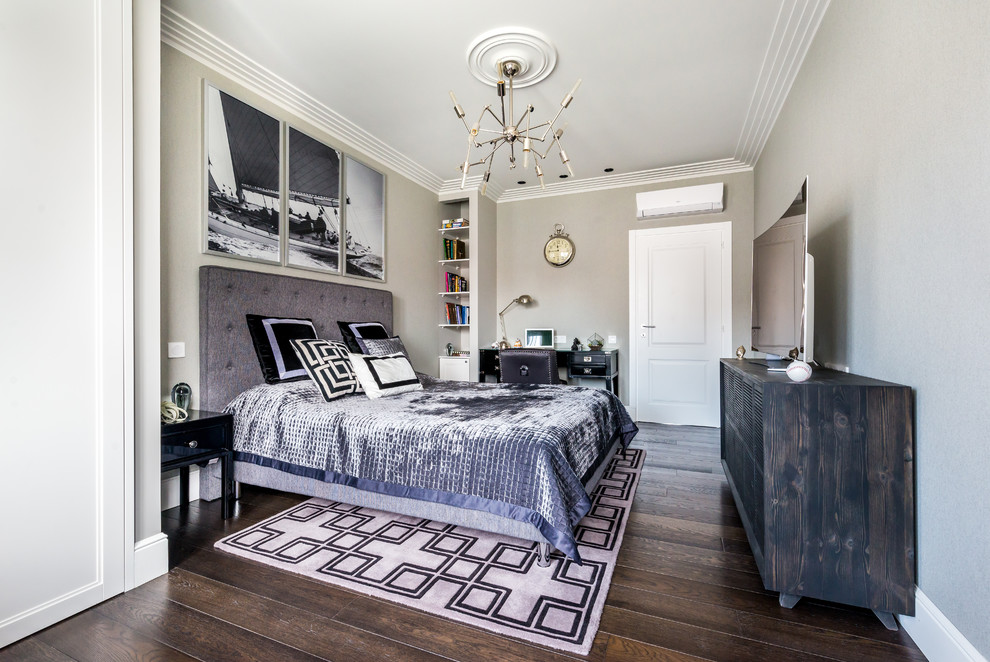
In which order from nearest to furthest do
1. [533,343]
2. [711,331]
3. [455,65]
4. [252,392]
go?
[252,392], [455,65], [711,331], [533,343]

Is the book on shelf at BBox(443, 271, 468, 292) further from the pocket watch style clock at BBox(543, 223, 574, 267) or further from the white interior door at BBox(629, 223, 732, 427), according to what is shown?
the white interior door at BBox(629, 223, 732, 427)

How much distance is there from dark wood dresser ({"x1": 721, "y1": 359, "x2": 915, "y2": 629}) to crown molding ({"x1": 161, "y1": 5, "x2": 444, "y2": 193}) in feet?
11.2

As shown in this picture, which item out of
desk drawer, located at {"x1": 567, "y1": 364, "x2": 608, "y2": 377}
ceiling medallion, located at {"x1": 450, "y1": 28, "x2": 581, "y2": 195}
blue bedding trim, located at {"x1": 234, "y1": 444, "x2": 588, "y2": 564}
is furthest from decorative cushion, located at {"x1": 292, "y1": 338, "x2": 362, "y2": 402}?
desk drawer, located at {"x1": 567, "y1": 364, "x2": 608, "y2": 377}

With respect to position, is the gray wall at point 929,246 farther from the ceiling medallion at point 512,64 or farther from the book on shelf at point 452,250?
the book on shelf at point 452,250

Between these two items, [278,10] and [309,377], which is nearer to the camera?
[278,10]

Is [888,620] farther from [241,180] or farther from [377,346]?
[241,180]

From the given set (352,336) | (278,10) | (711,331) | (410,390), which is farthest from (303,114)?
(711,331)

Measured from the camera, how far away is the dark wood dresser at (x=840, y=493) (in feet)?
4.82

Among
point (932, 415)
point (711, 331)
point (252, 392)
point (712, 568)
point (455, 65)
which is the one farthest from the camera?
point (711, 331)

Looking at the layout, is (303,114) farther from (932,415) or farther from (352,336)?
(932,415)

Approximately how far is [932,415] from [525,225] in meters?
4.56

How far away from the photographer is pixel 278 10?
8.02 feet

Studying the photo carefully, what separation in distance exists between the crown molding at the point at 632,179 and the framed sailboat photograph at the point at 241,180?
2353 millimetres

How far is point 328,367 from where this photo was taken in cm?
282
